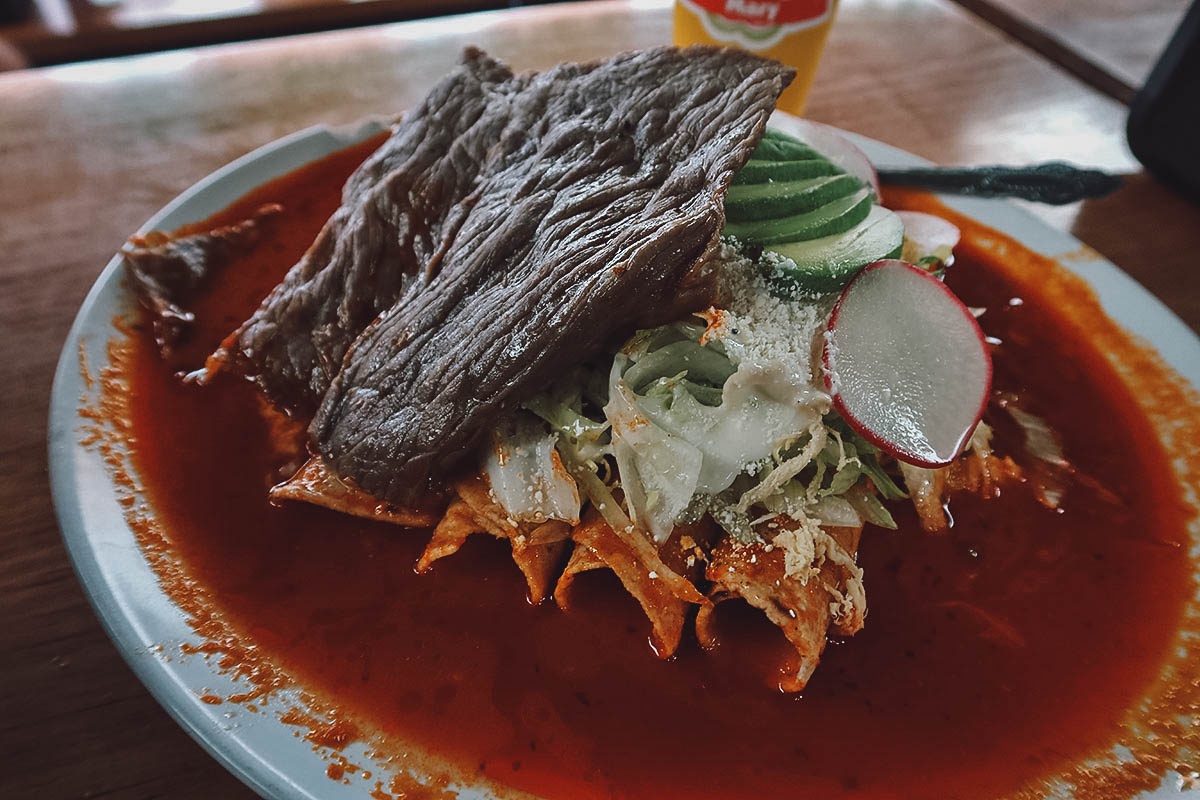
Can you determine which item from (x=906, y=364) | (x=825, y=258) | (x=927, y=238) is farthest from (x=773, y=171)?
(x=927, y=238)

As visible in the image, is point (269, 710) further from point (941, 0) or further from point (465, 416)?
point (941, 0)

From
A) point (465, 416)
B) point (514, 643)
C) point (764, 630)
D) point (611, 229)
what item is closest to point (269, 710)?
point (514, 643)

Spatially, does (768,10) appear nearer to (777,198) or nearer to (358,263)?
(777,198)

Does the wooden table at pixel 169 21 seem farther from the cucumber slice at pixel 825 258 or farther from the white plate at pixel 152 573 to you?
the cucumber slice at pixel 825 258

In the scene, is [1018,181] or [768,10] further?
[768,10]

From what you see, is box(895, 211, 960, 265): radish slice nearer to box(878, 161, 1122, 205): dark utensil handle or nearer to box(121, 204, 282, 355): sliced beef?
box(878, 161, 1122, 205): dark utensil handle

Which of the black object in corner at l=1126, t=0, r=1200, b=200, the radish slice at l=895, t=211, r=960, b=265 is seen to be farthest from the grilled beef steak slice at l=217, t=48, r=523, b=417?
the black object in corner at l=1126, t=0, r=1200, b=200
